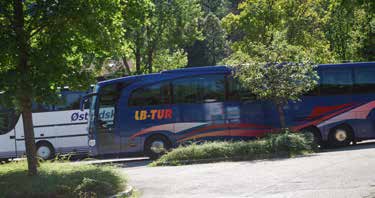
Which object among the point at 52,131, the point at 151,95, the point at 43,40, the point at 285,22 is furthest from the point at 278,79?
the point at 285,22

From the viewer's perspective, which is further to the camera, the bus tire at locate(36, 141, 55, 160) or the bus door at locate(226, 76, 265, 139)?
the bus tire at locate(36, 141, 55, 160)

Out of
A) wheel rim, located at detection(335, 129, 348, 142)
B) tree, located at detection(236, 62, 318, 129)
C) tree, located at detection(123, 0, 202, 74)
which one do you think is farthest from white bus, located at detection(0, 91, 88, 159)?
wheel rim, located at detection(335, 129, 348, 142)

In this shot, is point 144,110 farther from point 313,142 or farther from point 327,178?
point 327,178

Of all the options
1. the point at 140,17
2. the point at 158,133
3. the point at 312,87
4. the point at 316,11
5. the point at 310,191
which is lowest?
the point at 310,191

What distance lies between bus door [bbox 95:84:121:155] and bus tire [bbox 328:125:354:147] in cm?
846

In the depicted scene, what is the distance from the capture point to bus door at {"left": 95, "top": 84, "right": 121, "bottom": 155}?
22.1 m

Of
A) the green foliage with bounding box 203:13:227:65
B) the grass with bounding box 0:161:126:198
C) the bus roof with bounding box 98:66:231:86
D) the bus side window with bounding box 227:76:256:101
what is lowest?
the grass with bounding box 0:161:126:198

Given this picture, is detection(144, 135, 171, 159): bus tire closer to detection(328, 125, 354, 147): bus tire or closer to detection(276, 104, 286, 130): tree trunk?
detection(276, 104, 286, 130): tree trunk

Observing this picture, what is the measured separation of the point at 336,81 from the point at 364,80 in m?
1.20

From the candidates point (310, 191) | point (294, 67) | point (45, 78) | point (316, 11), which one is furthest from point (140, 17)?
point (316, 11)

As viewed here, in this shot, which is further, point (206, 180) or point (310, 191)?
point (206, 180)

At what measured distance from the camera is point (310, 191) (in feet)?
34.9

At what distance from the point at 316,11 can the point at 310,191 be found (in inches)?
1087

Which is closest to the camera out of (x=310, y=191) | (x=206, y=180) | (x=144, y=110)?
(x=310, y=191)
